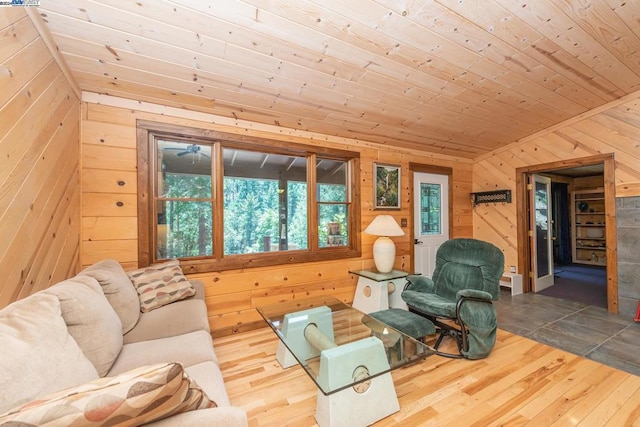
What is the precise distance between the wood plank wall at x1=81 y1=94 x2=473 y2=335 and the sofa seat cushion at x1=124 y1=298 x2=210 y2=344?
2.21 ft

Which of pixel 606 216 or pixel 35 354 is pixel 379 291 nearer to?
pixel 35 354

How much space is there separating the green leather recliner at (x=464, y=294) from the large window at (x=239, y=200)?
3.64 feet

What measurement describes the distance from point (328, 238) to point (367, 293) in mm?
846

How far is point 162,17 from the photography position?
1.68 metres

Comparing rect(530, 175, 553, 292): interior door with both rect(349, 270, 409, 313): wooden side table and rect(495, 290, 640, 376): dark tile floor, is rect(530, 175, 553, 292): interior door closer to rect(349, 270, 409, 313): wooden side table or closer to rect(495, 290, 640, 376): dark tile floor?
rect(495, 290, 640, 376): dark tile floor

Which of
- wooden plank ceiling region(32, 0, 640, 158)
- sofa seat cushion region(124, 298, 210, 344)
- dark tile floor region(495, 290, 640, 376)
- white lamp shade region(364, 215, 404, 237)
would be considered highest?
wooden plank ceiling region(32, 0, 640, 158)

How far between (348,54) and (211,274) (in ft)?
7.84

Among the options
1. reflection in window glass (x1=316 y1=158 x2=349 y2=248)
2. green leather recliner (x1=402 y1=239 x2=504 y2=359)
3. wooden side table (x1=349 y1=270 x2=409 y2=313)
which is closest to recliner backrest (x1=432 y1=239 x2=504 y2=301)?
green leather recliner (x1=402 y1=239 x2=504 y2=359)

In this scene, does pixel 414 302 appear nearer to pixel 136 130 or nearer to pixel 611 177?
pixel 136 130

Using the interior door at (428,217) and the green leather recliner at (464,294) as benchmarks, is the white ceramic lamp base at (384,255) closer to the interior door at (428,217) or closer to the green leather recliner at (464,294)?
the green leather recliner at (464,294)

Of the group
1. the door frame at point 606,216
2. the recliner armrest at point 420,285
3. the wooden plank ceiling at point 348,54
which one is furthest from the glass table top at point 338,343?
the door frame at point 606,216

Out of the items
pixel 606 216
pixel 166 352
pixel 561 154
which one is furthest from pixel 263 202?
pixel 606 216

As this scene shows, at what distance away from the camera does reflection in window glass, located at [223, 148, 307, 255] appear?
2953mm

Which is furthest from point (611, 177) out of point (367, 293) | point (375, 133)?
point (367, 293)
